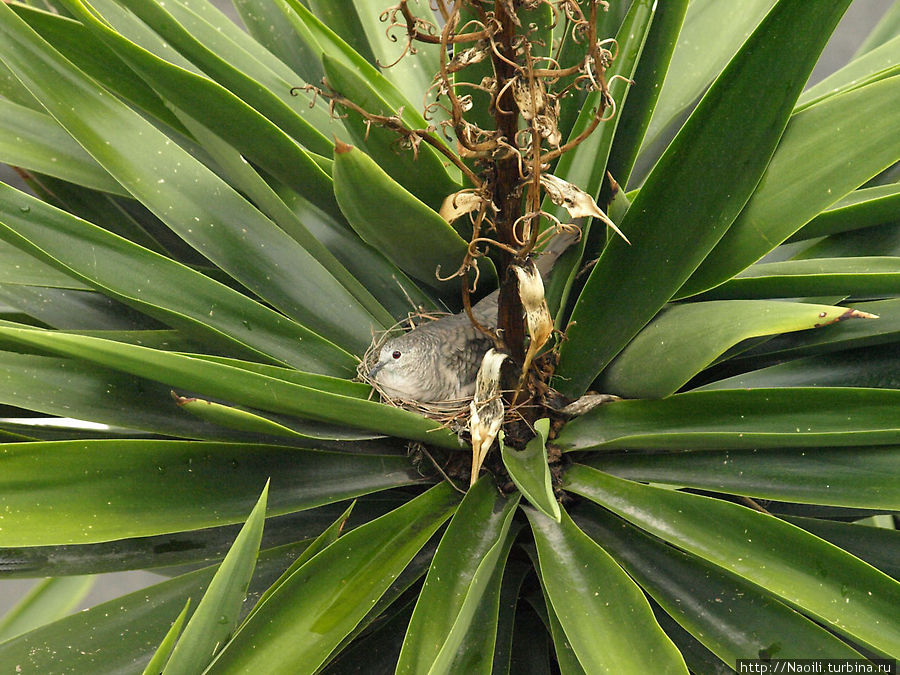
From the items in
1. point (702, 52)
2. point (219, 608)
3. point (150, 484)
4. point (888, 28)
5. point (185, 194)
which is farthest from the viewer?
point (888, 28)

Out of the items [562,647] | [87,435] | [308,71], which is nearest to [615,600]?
[562,647]

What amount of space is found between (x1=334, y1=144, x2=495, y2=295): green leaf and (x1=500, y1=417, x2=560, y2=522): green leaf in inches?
5.6

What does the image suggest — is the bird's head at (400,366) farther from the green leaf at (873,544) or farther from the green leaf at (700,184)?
the green leaf at (873,544)

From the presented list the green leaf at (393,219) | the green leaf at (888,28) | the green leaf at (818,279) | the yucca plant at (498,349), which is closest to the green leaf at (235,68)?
the yucca plant at (498,349)

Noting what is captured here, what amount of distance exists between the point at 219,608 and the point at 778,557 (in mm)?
318

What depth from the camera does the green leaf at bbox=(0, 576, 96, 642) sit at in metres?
0.87

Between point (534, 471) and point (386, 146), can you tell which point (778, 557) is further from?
point (386, 146)

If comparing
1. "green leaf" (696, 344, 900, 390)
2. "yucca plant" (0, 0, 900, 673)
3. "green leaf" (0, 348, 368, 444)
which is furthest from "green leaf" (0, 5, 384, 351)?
"green leaf" (696, 344, 900, 390)

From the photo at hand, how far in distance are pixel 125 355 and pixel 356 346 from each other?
28 centimetres

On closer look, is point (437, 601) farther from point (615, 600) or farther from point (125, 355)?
point (125, 355)

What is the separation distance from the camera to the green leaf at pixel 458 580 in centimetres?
40

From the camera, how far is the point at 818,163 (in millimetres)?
492

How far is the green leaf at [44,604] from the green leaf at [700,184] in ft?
2.22

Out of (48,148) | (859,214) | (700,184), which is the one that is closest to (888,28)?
(859,214)
